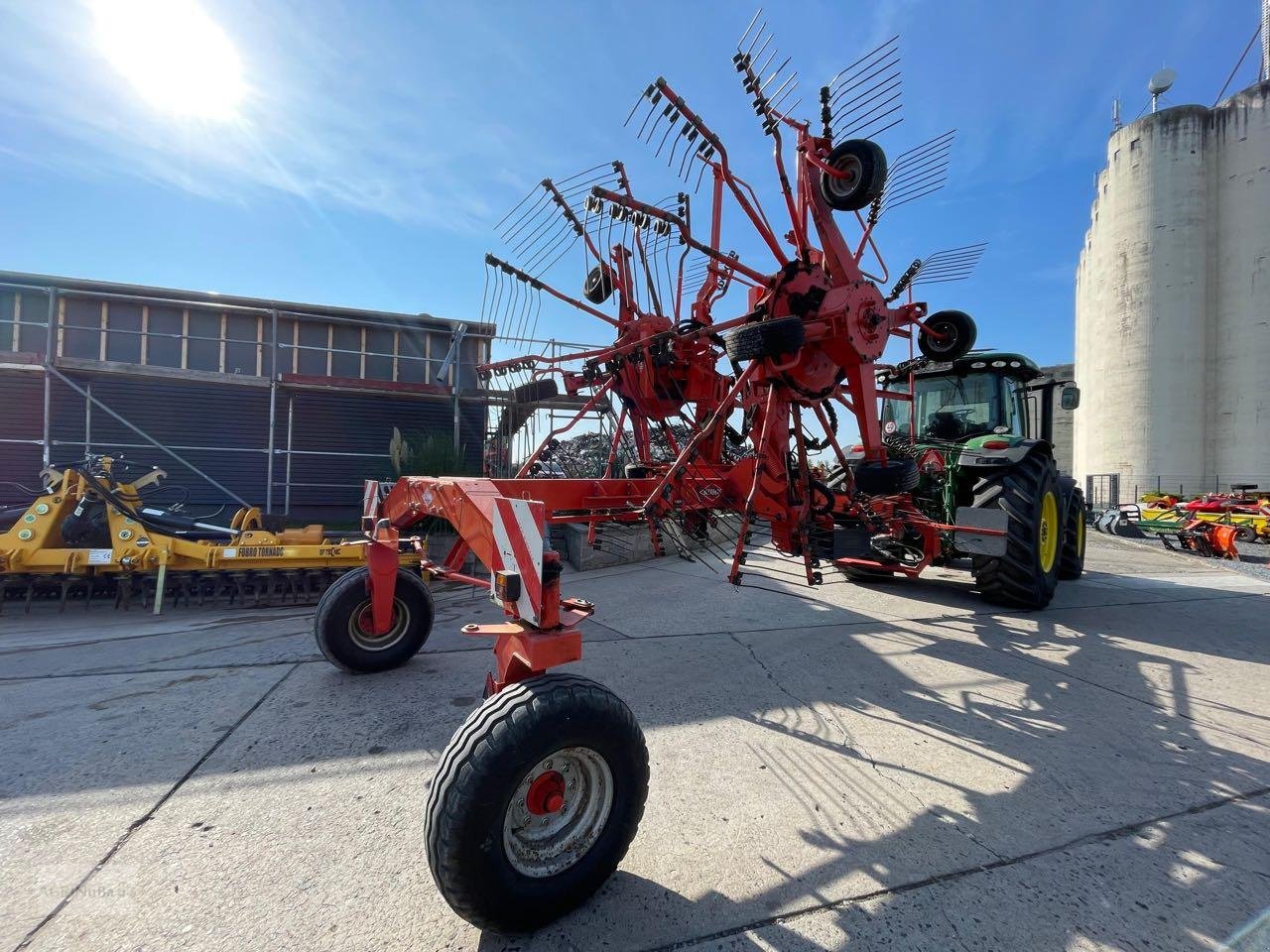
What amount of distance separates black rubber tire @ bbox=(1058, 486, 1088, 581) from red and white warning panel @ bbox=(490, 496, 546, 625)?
7.66m

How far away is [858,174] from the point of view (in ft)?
12.9

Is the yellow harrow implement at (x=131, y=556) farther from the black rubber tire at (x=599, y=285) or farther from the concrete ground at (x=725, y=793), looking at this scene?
the black rubber tire at (x=599, y=285)

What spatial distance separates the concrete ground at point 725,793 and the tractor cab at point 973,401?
2901 mm

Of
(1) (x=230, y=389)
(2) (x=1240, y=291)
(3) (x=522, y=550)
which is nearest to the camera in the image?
(3) (x=522, y=550)

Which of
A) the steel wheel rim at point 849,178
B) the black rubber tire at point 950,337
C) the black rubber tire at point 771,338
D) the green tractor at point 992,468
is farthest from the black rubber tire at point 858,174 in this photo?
the green tractor at point 992,468

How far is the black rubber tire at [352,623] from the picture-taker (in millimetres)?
3676

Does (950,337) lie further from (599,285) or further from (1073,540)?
(1073,540)

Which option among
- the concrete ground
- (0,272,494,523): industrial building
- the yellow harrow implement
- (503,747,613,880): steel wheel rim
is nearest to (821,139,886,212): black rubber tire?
the concrete ground

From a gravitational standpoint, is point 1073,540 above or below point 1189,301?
below

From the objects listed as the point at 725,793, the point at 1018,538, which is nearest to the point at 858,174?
the point at 1018,538

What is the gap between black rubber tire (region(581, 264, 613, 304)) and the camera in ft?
19.8

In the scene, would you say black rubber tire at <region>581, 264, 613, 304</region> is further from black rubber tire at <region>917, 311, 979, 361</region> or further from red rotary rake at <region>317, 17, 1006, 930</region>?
black rubber tire at <region>917, 311, 979, 361</region>

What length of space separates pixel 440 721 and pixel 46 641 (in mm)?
4397

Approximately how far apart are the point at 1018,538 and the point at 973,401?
7.80ft
